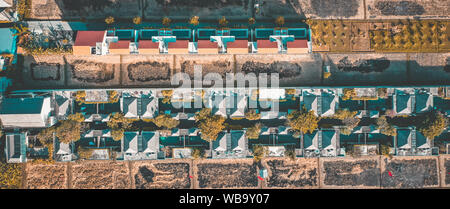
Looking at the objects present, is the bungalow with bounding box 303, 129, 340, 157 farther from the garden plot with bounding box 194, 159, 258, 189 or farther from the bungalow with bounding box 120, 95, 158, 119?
the bungalow with bounding box 120, 95, 158, 119

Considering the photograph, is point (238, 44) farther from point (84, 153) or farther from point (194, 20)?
point (84, 153)

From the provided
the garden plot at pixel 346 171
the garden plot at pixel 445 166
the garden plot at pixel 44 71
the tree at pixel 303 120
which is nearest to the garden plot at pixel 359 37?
the tree at pixel 303 120

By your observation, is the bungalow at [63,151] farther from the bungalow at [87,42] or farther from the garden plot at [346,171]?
the garden plot at [346,171]

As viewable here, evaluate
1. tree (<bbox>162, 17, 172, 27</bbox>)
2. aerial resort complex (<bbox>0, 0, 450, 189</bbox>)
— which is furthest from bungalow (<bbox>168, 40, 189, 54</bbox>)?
tree (<bbox>162, 17, 172, 27</bbox>)

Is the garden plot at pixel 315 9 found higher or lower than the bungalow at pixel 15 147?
higher

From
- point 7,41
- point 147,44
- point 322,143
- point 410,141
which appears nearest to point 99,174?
point 147,44

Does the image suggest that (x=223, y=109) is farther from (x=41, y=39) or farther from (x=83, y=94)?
(x=41, y=39)
